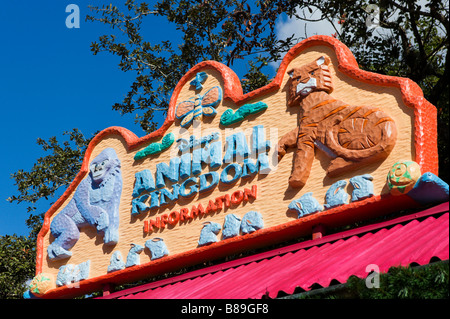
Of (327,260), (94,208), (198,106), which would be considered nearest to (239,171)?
(198,106)

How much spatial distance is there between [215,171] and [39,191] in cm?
776

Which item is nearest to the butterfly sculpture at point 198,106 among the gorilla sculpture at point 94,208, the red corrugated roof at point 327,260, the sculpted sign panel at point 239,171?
the sculpted sign panel at point 239,171

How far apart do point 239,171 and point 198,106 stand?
1.52 metres

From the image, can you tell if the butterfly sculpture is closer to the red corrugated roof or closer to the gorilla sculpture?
the gorilla sculpture

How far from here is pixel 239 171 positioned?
8852 millimetres

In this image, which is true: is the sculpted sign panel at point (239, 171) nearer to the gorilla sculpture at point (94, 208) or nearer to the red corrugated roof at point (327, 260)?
the gorilla sculpture at point (94, 208)

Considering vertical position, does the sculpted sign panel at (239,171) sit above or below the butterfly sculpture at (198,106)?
below

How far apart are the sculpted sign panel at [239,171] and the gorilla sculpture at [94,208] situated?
21mm

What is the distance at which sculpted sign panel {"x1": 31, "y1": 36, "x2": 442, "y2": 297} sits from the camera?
7.49 m

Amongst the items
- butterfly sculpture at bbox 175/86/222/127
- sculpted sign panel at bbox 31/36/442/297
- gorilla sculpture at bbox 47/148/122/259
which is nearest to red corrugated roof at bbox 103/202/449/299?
sculpted sign panel at bbox 31/36/442/297

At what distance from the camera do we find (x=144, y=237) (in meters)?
9.76

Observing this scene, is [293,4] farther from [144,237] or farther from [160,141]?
[144,237]

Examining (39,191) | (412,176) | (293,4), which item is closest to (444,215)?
(412,176)

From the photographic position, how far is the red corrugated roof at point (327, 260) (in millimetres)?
5980
